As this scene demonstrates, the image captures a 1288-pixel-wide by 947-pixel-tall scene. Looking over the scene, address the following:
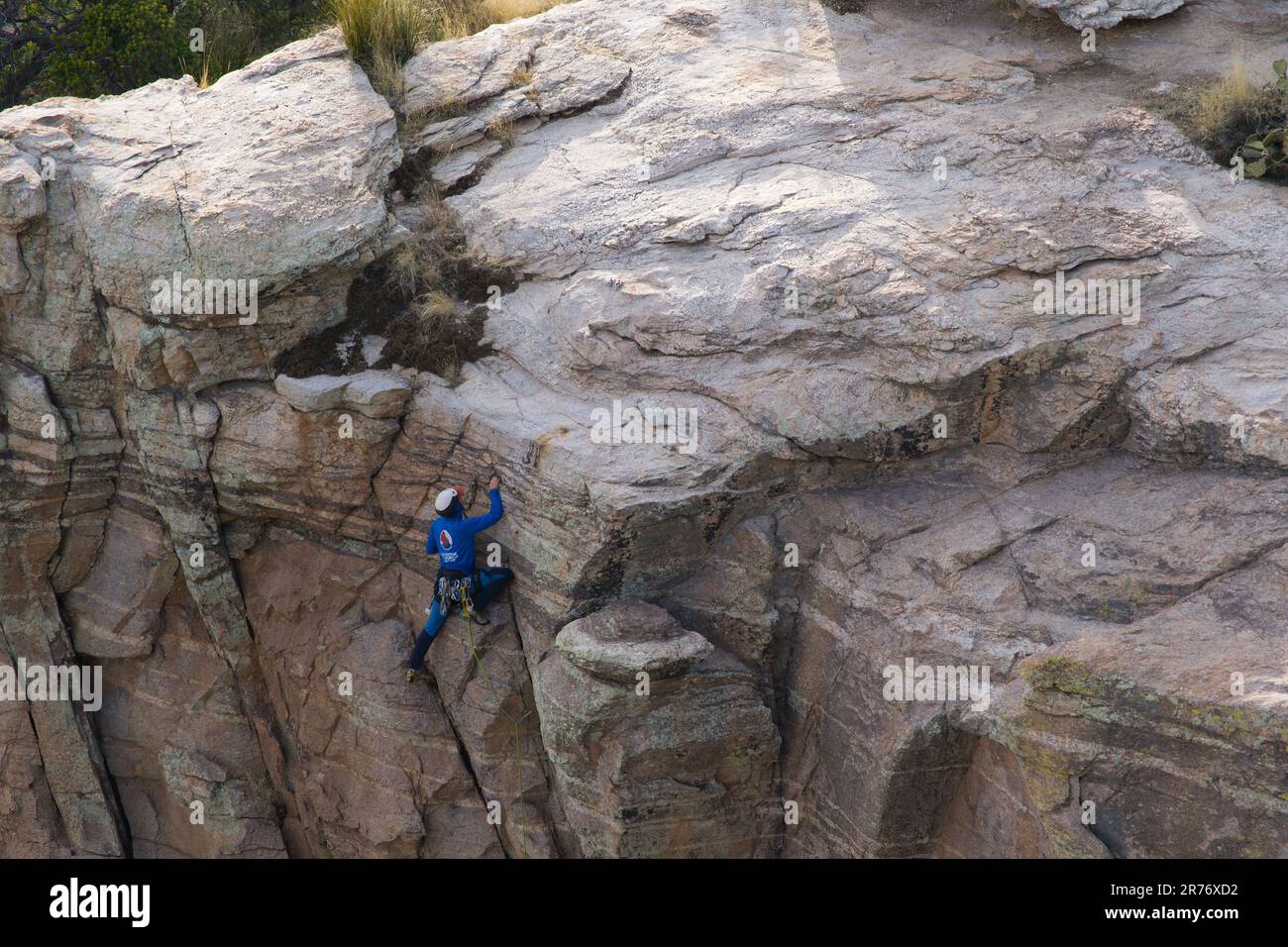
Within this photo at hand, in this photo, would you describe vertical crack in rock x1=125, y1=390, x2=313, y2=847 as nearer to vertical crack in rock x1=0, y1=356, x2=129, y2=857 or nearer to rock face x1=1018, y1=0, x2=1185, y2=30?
vertical crack in rock x1=0, y1=356, x2=129, y2=857

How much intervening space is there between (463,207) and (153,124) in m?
3.57

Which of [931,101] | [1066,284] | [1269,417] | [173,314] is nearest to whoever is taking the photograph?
[1269,417]

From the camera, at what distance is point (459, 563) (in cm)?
1193

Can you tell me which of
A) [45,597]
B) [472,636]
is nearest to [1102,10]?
[472,636]

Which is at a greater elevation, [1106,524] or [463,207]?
[463,207]

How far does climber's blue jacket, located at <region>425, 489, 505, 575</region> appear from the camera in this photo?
463 inches

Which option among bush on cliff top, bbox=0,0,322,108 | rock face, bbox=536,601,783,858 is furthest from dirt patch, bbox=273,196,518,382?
bush on cliff top, bbox=0,0,322,108

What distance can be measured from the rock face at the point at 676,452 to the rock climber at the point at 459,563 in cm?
29

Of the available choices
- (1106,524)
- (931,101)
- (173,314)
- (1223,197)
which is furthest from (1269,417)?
(173,314)

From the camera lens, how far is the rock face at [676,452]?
34.7ft

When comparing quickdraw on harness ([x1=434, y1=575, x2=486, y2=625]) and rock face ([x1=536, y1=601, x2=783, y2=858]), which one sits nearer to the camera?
rock face ([x1=536, y1=601, x2=783, y2=858])

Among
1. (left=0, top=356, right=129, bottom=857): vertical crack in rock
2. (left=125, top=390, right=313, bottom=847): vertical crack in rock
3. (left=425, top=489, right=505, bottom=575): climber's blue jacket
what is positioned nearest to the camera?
(left=425, top=489, right=505, bottom=575): climber's blue jacket

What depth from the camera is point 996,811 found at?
35.8ft

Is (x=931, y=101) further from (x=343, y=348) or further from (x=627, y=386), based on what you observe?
(x=343, y=348)
